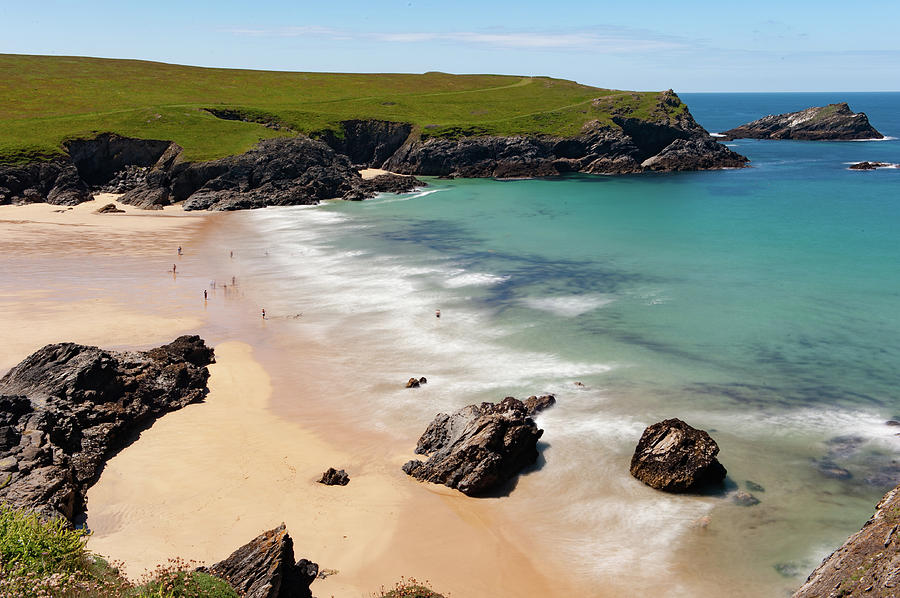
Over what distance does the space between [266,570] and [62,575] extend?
4.40 m

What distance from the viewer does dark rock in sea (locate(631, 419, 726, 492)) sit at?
25.0m

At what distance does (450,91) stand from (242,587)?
522 ft

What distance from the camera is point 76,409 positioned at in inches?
1066

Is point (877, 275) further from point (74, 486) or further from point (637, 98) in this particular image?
point (637, 98)

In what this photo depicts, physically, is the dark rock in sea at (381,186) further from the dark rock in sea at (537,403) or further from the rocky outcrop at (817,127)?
the rocky outcrop at (817,127)

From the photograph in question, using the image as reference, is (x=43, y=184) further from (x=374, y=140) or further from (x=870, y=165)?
(x=870, y=165)

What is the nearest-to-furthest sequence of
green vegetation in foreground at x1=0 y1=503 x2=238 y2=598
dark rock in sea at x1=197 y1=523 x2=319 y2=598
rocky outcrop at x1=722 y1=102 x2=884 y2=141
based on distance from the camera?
green vegetation in foreground at x1=0 y1=503 x2=238 y2=598
dark rock in sea at x1=197 y1=523 x2=319 y2=598
rocky outcrop at x1=722 y1=102 x2=884 y2=141

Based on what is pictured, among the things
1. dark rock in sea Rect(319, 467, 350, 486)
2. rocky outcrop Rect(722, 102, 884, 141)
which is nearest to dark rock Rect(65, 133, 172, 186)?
dark rock in sea Rect(319, 467, 350, 486)

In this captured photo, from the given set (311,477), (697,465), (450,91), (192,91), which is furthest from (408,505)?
(450,91)

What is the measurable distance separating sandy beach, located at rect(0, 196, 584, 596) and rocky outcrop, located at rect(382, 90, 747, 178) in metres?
81.5

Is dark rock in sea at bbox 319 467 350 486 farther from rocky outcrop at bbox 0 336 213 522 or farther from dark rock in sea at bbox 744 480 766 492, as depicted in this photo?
Result: dark rock in sea at bbox 744 480 766 492

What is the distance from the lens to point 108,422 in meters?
27.4

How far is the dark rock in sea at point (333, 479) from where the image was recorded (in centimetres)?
2500

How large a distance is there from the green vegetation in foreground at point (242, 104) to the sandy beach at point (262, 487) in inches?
2417
